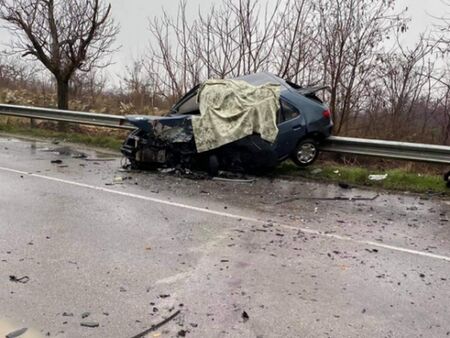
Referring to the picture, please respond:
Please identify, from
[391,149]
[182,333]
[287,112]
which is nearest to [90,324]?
[182,333]

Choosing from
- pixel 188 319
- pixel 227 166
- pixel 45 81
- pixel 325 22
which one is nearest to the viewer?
pixel 188 319

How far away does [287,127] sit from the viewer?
8.73 metres

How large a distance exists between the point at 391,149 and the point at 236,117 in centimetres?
293

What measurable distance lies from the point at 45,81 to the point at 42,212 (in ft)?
61.0

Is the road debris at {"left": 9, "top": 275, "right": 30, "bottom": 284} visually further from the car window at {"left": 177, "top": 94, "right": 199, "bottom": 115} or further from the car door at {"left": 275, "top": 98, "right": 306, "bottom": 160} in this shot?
the car window at {"left": 177, "top": 94, "right": 199, "bottom": 115}

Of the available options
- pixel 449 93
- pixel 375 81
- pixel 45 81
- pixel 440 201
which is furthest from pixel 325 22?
pixel 45 81

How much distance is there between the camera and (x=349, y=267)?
450 centimetres

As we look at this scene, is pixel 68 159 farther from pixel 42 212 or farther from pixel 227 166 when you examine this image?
pixel 42 212

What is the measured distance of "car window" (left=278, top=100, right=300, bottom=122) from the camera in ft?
28.7

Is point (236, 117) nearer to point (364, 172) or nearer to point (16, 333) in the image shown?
point (364, 172)

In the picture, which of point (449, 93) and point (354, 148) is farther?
point (449, 93)

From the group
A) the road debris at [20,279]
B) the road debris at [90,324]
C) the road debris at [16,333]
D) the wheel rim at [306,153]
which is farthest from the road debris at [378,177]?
the road debris at [16,333]

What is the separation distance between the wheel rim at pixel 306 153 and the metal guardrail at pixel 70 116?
4509 millimetres

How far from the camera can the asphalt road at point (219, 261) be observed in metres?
3.40
